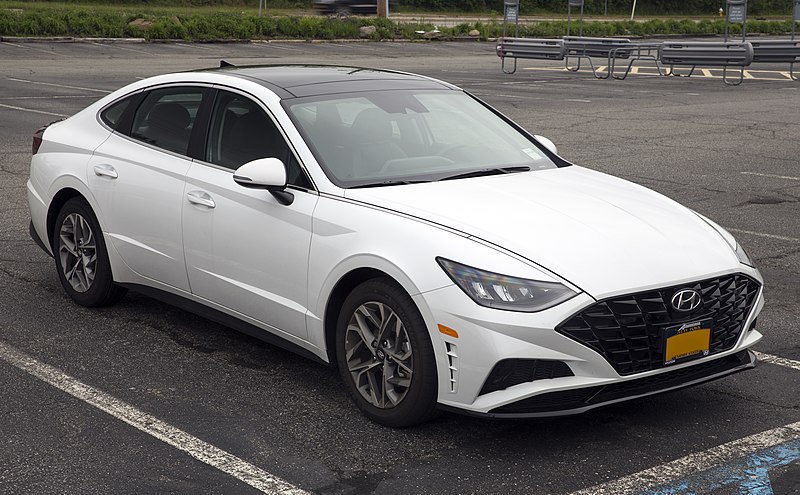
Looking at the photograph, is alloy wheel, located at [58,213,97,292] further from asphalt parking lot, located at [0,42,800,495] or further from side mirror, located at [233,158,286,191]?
side mirror, located at [233,158,286,191]

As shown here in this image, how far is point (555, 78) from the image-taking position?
2728 cm

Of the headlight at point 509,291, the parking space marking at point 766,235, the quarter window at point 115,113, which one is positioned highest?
the quarter window at point 115,113

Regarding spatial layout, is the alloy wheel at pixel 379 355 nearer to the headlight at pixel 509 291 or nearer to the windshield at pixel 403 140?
the headlight at pixel 509 291

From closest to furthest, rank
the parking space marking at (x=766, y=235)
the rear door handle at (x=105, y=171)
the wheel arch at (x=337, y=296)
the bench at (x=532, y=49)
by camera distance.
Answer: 1. the wheel arch at (x=337, y=296)
2. the rear door handle at (x=105, y=171)
3. the parking space marking at (x=766, y=235)
4. the bench at (x=532, y=49)

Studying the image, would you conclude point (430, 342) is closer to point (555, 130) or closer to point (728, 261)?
point (728, 261)

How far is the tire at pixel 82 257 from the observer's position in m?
6.44

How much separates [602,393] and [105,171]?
3.33 m

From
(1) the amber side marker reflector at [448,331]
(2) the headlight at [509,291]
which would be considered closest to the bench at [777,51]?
(2) the headlight at [509,291]

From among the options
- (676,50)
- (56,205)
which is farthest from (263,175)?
(676,50)

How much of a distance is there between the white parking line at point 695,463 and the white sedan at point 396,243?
1.02 feet

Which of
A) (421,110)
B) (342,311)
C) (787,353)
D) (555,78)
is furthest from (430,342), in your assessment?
(555,78)

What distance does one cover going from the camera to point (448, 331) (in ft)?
14.3

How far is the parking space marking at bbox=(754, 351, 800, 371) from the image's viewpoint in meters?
5.61

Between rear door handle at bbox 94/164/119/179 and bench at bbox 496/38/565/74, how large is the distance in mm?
23064
